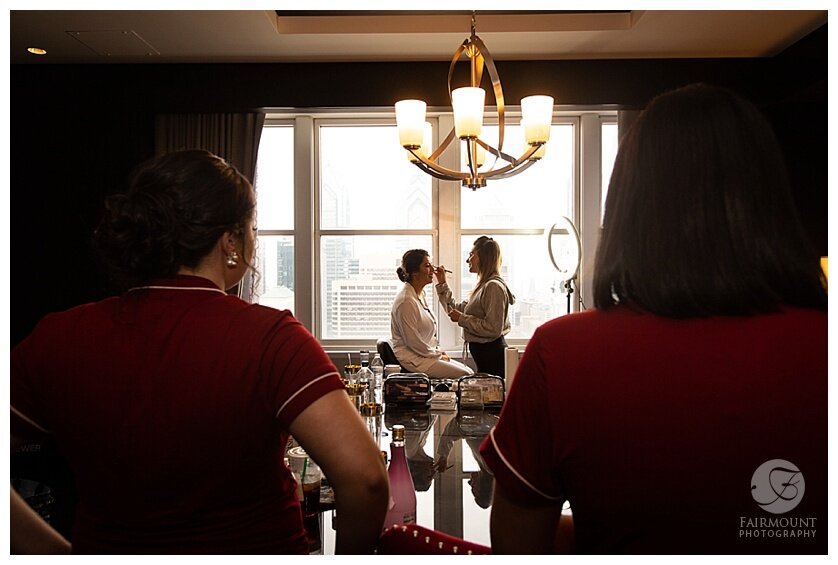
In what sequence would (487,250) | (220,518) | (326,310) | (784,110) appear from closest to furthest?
(220,518) → (784,110) → (487,250) → (326,310)

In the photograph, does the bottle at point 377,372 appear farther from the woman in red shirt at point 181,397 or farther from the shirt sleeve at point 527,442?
the shirt sleeve at point 527,442

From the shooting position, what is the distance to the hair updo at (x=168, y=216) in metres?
1.02

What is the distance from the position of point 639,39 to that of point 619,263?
11.1 ft

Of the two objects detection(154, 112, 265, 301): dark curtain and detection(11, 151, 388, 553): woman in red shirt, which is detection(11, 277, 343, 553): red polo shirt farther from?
detection(154, 112, 265, 301): dark curtain

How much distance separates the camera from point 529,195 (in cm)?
575

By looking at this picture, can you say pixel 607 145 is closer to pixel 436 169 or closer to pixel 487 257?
pixel 487 257

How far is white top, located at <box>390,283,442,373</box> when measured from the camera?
421cm

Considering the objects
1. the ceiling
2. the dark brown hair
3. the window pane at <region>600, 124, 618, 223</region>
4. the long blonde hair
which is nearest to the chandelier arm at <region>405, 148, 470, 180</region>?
the ceiling

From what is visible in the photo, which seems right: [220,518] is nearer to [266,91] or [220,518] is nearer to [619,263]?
[619,263]

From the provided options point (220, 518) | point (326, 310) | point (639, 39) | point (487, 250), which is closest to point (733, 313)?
point (220, 518)

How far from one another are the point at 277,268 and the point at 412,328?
2.05 metres

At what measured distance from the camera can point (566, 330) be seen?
838 mm

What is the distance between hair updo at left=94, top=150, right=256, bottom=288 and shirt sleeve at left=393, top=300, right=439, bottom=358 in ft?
10.4

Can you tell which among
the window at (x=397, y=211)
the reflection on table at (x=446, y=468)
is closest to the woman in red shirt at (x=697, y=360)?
the reflection on table at (x=446, y=468)
